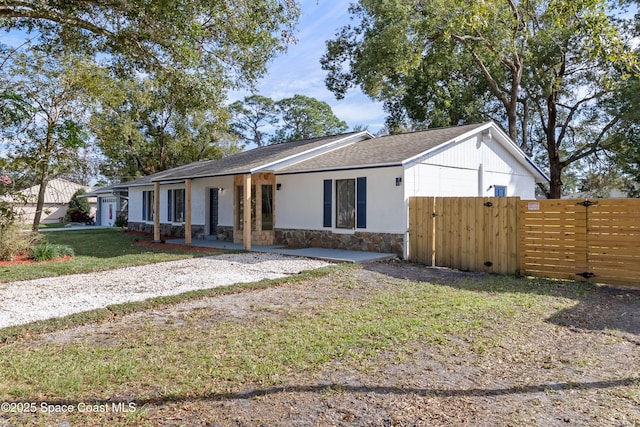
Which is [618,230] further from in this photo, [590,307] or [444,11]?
[444,11]

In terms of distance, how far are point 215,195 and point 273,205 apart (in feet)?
11.1

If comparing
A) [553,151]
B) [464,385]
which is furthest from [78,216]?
[464,385]

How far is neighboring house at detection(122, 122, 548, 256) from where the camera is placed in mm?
11719

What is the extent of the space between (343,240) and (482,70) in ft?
48.7

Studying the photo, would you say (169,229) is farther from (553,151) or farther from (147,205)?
(553,151)

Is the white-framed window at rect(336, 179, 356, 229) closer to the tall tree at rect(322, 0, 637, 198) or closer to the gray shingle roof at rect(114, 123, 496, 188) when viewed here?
the gray shingle roof at rect(114, 123, 496, 188)

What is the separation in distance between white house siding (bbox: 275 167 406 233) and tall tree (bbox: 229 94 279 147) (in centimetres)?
3080

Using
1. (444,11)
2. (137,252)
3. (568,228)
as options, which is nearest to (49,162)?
(137,252)

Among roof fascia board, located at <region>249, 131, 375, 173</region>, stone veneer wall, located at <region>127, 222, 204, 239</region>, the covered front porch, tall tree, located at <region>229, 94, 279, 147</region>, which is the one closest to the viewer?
roof fascia board, located at <region>249, 131, 375, 173</region>

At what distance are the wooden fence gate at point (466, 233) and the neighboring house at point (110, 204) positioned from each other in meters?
21.1

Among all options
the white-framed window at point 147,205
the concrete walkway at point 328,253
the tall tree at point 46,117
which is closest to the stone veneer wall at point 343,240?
the concrete walkway at point 328,253

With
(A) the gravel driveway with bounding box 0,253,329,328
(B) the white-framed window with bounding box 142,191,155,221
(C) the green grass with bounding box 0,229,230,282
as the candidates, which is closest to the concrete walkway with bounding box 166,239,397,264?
(A) the gravel driveway with bounding box 0,253,329,328

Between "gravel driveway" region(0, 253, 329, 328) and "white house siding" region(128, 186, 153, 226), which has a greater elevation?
"white house siding" region(128, 186, 153, 226)

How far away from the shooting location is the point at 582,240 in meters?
8.11
